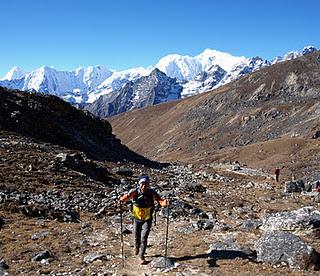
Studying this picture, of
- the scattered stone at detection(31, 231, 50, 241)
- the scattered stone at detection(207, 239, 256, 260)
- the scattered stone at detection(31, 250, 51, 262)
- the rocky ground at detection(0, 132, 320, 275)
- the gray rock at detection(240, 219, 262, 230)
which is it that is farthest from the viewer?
the gray rock at detection(240, 219, 262, 230)

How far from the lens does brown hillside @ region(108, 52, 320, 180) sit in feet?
297

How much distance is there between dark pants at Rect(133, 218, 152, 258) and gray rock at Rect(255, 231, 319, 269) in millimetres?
3816

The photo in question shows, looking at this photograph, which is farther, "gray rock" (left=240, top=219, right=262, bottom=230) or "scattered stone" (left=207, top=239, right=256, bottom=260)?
"gray rock" (left=240, top=219, right=262, bottom=230)

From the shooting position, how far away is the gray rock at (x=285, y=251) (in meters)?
14.0

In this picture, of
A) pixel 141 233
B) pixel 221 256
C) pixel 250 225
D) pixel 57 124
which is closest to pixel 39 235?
pixel 141 233

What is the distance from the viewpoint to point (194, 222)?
2025 centimetres

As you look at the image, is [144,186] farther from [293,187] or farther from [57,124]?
[57,124]

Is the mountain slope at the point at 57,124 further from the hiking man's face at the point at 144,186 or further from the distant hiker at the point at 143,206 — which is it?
the hiking man's face at the point at 144,186

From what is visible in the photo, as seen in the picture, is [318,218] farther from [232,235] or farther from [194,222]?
[194,222]

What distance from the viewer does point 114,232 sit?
1909 centimetres

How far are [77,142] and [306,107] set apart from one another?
8663 cm

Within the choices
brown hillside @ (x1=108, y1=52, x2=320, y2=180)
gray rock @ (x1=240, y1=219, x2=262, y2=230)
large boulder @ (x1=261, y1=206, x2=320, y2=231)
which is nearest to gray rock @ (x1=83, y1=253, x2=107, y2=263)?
large boulder @ (x1=261, y1=206, x2=320, y2=231)

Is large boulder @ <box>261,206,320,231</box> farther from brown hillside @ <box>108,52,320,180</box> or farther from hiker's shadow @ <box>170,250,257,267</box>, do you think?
brown hillside @ <box>108,52,320,180</box>

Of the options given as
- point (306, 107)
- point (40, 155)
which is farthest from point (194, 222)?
point (306, 107)
